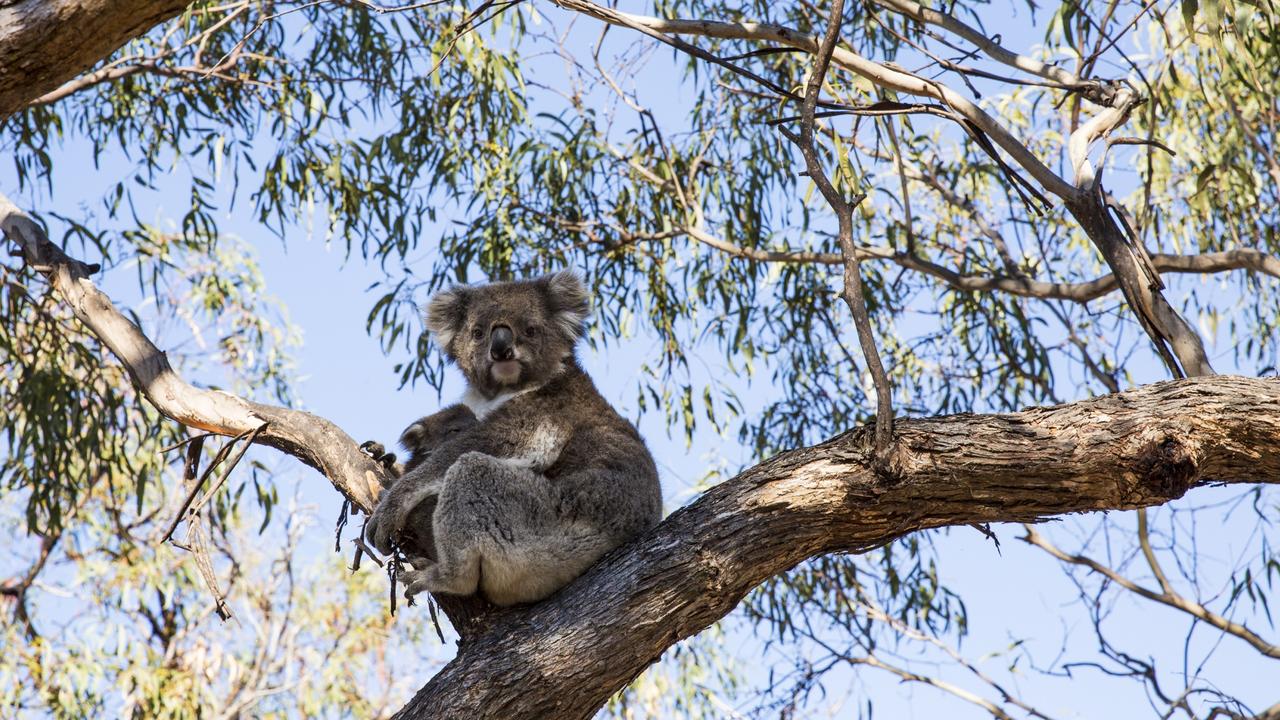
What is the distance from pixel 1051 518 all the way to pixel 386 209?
4282mm

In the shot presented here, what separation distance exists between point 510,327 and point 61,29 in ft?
5.17

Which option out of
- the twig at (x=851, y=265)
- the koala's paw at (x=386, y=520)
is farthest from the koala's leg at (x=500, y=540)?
the twig at (x=851, y=265)

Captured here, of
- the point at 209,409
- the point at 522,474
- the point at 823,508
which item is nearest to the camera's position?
the point at 823,508

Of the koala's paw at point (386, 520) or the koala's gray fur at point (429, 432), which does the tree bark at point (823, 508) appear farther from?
the koala's gray fur at point (429, 432)

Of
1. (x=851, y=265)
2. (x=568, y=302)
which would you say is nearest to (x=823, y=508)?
(x=851, y=265)

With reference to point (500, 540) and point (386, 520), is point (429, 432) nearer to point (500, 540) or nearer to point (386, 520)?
point (386, 520)

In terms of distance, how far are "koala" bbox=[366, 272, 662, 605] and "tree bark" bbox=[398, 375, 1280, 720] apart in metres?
0.15

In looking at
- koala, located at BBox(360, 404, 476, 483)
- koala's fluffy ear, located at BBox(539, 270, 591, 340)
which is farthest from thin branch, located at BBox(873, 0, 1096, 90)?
koala, located at BBox(360, 404, 476, 483)

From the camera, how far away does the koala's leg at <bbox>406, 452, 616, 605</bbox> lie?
3154mm

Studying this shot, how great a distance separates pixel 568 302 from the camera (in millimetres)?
4320

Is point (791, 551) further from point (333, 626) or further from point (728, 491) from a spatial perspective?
point (333, 626)

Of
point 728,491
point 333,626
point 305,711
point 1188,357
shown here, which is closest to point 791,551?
point 728,491

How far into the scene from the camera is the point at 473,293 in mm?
4285

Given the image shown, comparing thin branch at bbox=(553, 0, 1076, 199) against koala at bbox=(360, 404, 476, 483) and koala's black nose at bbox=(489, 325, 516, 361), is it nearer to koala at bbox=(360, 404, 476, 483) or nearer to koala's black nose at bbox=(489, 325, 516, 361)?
koala's black nose at bbox=(489, 325, 516, 361)
